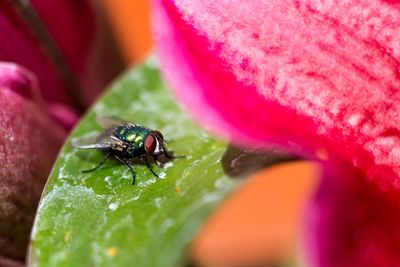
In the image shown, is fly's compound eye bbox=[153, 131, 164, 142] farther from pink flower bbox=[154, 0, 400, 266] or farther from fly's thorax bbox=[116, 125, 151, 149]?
pink flower bbox=[154, 0, 400, 266]

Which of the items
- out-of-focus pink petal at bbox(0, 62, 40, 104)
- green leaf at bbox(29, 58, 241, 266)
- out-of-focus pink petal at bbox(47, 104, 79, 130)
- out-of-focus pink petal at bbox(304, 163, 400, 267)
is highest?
out-of-focus pink petal at bbox(0, 62, 40, 104)

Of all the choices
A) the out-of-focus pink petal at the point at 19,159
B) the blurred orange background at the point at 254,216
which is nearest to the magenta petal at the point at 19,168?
the out-of-focus pink petal at the point at 19,159

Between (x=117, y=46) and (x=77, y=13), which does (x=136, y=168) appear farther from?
(x=117, y=46)

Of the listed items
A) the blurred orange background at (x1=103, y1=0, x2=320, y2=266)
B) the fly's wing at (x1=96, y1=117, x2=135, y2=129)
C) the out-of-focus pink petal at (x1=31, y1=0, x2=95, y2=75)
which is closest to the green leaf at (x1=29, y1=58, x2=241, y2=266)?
the fly's wing at (x1=96, y1=117, x2=135, y2=129)

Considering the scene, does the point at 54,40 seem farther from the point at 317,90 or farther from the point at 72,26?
the point at 317,90

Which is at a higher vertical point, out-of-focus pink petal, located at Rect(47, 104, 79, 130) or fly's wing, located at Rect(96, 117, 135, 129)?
fly's wing, located at Rect(96, 117, 135, 129)

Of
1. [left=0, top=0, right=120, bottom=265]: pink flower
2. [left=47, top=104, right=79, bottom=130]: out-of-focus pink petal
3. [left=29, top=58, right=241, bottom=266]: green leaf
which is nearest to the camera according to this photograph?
[left=29, top=58, right=241, bottom=266]: green leaf
